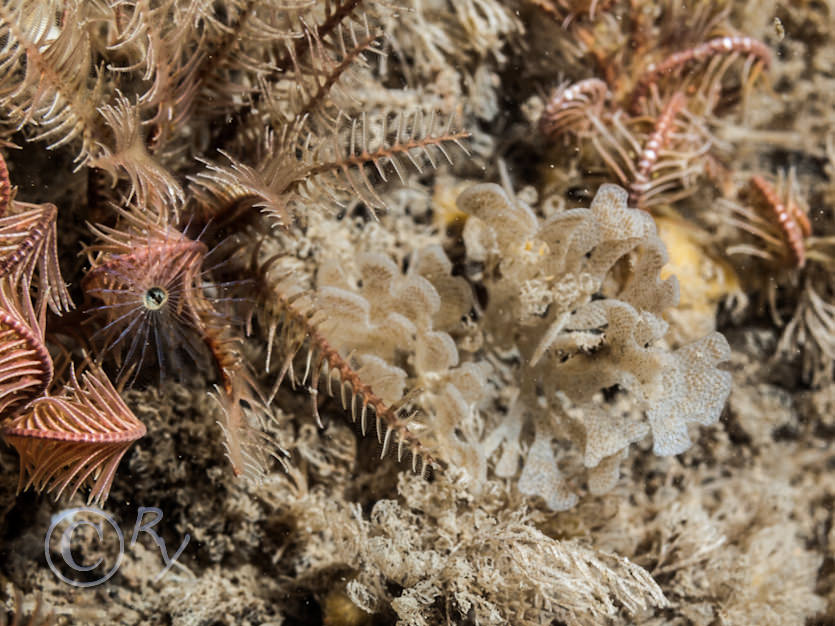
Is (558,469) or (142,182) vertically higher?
(142,182)

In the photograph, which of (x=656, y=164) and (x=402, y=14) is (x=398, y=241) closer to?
(x=402, y=14)

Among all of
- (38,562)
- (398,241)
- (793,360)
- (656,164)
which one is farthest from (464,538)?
(793,360)

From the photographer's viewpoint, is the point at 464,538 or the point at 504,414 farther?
the point at 504,414

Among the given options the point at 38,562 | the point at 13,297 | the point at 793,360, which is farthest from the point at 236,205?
the point at 793,360

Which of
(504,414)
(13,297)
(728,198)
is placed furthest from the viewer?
(728,198)

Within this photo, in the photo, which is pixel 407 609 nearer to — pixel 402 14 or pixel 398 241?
pixel 398 241

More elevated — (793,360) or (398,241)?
(398,241)

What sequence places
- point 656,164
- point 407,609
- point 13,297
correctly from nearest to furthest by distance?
point 13,297 → point 407,609 → point 656,164

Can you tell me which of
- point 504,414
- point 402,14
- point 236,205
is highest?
point 402,14

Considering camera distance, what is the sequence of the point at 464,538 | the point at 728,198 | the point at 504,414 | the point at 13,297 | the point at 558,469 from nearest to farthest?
the point at 13,297 < the point at 464,538 < the point at 558,469 < the point at 504,414 < the point at 728,198
